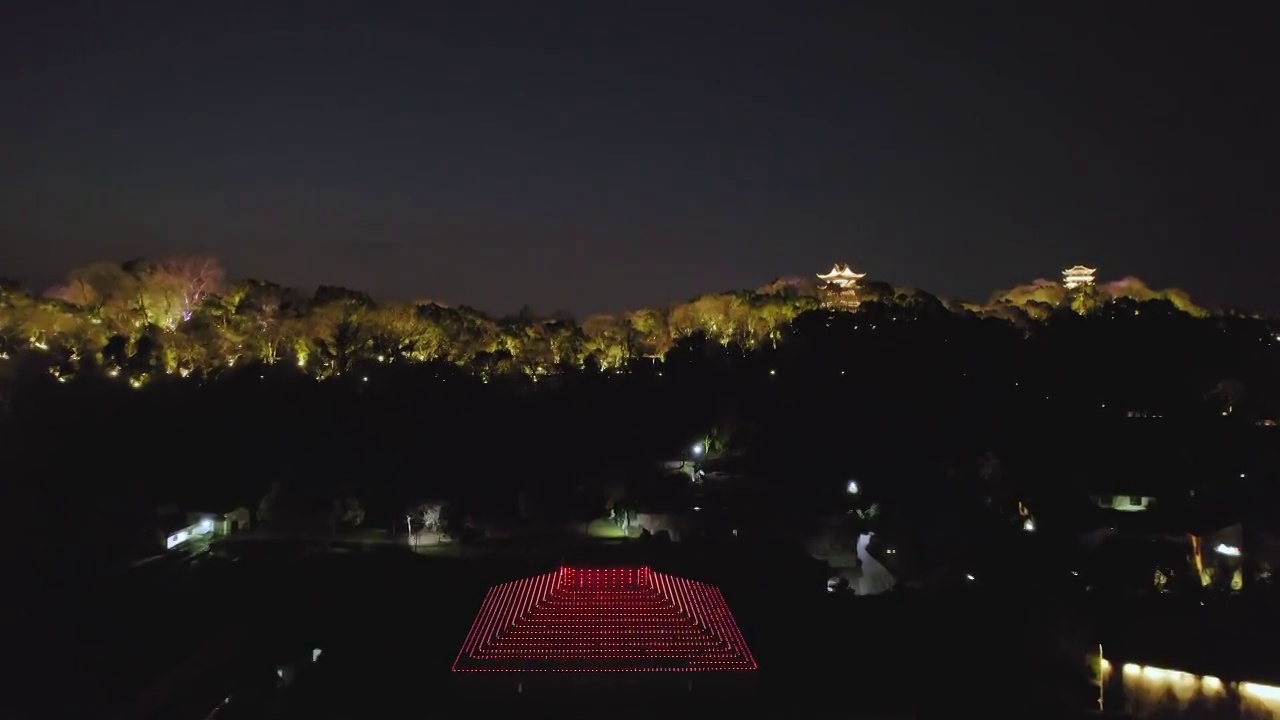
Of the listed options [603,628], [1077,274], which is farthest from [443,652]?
[1077,274]

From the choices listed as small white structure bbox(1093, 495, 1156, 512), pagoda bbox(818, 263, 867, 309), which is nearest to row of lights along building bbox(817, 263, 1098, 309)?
pagoda bbox(818, 263, 867, 309)

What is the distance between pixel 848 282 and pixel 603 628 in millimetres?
22467

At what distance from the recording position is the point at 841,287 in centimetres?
2812

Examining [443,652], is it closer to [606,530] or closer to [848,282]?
[606,530]

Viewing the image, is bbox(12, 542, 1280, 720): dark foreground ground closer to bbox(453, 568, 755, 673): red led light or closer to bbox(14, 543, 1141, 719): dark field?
bbox(14, 543, 1141, 719): dark field

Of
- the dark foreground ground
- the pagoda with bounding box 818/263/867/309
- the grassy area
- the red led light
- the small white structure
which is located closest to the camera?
the dark foreground ground

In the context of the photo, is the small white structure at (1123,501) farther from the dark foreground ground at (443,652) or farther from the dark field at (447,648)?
the dark field at (447,648)

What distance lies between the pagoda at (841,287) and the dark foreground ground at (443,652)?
17.3 metres

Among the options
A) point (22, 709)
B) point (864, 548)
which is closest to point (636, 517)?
point (864, 548)

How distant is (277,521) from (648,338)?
1192 centimetres

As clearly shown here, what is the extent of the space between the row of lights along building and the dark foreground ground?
1720cm

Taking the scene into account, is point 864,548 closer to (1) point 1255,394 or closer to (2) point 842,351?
(2) point 842,351

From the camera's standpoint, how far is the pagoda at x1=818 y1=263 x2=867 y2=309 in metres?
26.3

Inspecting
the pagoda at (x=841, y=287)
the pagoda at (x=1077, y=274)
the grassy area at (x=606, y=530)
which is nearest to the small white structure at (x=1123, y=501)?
the grassy area at (x=606, y=530)
